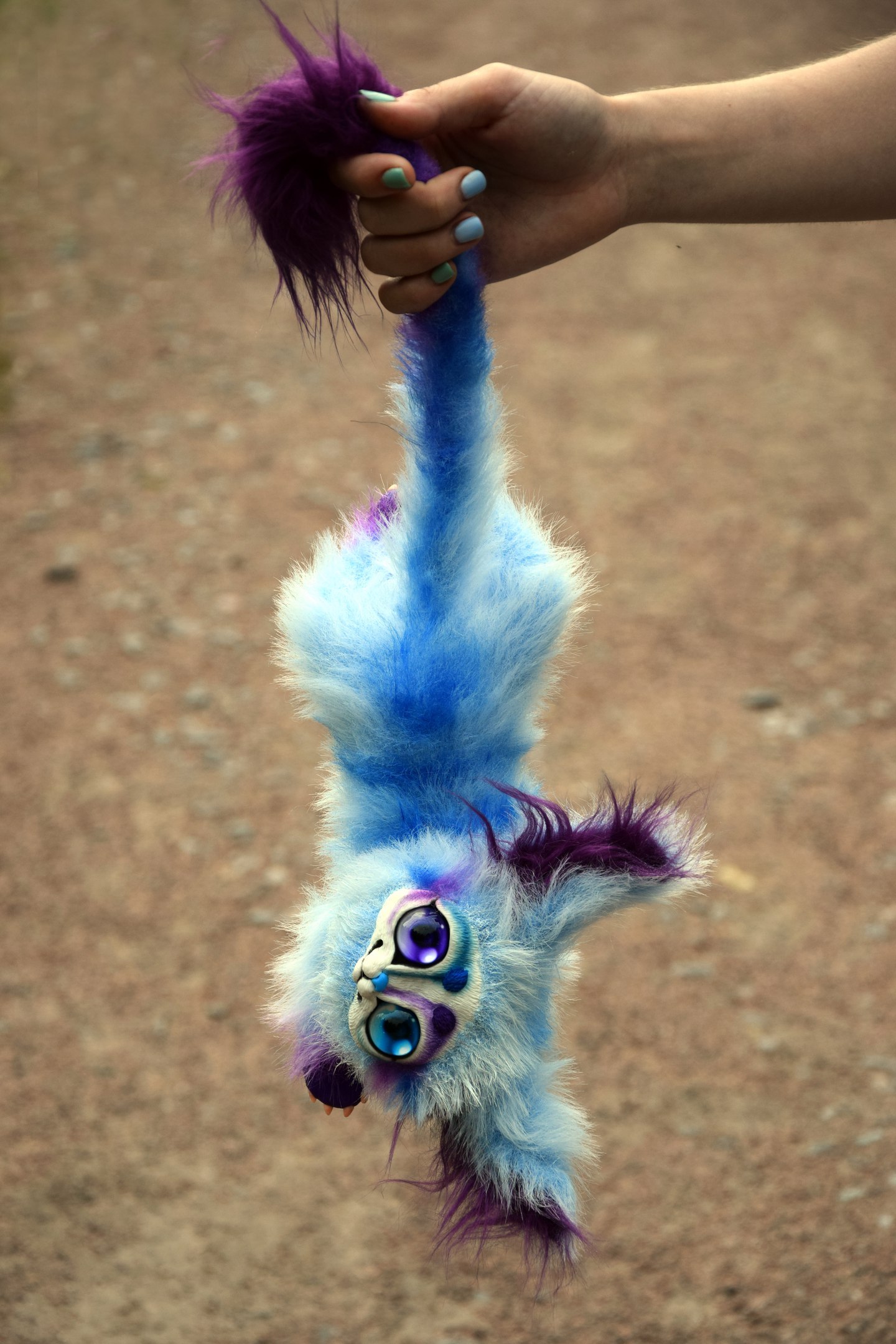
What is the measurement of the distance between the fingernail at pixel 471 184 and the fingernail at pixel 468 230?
2cm

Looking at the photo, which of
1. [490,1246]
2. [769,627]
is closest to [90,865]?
[490,1246]

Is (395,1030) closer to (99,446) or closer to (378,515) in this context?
(378,515)

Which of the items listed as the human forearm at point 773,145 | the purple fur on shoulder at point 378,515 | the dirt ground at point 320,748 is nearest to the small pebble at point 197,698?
the dirt ground at point 320,748

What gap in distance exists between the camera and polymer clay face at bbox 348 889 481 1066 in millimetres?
1188

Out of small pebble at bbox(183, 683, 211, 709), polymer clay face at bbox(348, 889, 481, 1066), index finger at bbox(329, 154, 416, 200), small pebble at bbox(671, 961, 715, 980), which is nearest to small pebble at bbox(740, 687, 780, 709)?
small pebble at bbox(671, 961, 715, 980)

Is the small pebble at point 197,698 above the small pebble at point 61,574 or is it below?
below

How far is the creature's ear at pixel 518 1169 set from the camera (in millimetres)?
1275

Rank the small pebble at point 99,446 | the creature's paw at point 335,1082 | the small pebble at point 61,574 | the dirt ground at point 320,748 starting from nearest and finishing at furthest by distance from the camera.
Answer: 1. the creature's paw at point 335,1082
2. the dirt ground at point 320,748
3. the small pebble at point 61,574
4. the small pebble at point 99,446

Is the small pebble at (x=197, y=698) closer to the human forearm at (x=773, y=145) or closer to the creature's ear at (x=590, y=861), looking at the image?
the human forearm at (x=773, y=145)

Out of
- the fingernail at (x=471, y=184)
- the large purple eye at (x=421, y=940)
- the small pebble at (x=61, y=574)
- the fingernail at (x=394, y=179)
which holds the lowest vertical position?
the small pebble at (x=61, y=574)

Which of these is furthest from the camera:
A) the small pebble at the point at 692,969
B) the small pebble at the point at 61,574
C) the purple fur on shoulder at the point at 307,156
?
the small pebble at the point at 61,574

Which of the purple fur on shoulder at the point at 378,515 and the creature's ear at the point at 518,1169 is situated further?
the purple fur on shoulder at the point at 378,515

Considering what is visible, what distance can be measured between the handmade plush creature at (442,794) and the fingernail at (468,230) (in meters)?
0.04

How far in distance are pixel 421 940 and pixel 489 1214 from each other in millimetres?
333
